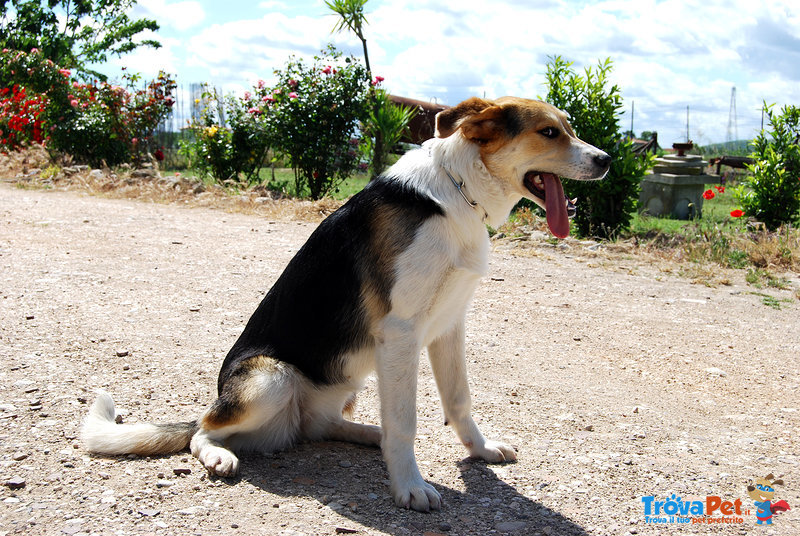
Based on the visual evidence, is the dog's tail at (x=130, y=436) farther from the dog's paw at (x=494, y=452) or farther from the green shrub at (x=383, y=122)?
the green shrub at (x=383, y=122)

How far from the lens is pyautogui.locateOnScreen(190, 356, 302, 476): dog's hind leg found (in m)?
3.11

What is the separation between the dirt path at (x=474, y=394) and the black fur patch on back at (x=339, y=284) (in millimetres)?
560

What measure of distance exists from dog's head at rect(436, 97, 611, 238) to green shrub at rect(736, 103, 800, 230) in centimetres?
799

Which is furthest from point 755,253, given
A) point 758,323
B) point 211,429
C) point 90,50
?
point 90,50

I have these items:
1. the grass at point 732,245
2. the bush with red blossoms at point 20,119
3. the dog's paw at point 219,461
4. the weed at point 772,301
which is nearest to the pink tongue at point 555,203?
the dog's paw at point 219,461

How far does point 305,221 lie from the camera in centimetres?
944

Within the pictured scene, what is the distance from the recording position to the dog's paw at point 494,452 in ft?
11.3

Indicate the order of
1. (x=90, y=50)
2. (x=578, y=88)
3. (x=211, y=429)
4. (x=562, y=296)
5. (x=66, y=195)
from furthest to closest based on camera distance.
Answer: (x=90, y=50)
(x=66, y=195)
(x=578, y=88)
(x=562, y=296)
(x=211, y=429)

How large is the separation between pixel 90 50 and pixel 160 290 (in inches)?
930

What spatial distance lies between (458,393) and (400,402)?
569mm

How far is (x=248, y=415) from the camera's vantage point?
315cm

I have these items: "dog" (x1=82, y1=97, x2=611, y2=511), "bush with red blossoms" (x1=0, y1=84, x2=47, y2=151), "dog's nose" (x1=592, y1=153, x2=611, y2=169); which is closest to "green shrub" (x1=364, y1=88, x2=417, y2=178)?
"bush with red blossoms" (x1=0, y1=84, x2=47, y2=151)

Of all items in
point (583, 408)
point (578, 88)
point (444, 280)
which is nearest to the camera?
point (444, 280)

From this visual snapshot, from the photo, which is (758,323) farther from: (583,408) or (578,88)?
(578,88)
